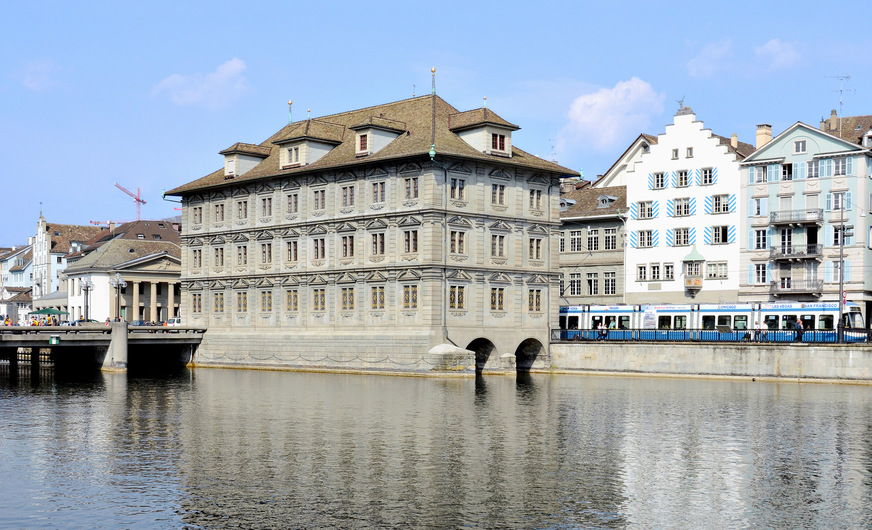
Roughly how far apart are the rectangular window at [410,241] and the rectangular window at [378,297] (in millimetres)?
3645

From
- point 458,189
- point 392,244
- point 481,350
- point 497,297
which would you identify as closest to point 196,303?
point 392,244

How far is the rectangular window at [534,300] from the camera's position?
3420 inches

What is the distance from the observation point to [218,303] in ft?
323

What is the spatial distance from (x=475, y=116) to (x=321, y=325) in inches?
757

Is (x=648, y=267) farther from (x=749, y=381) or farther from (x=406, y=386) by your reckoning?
(x=406, y=386)

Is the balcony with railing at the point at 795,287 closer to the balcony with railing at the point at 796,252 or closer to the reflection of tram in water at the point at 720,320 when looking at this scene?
the balcony with railing at the point at 796,252

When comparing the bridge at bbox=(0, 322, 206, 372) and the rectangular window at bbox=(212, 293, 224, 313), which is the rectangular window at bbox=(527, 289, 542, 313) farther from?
the bridge at bbox=(0, 322, 206, 372)

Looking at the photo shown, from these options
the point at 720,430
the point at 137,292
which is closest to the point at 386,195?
the point at 720,430

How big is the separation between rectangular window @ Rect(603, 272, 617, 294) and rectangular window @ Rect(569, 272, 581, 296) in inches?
97.8

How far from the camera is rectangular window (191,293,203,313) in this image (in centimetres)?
10019

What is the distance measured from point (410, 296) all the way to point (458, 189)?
26.3 ft

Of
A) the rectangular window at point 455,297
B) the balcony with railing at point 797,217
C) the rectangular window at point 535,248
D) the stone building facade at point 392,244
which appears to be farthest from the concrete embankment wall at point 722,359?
the balcony with railing at point 797,217

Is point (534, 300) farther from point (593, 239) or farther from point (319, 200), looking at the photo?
point (319, 200)

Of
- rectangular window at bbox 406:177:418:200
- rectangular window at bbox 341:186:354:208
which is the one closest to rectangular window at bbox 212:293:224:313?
rectangular window at bbox 341:186:354:208
